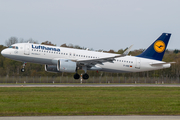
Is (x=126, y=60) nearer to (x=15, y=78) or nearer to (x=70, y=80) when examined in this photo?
(x=70, y=80)

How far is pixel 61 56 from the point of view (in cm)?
3975

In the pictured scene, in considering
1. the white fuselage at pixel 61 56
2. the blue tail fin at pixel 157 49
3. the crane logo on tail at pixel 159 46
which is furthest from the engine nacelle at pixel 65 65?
the crane logo on tail at pixel 159 46

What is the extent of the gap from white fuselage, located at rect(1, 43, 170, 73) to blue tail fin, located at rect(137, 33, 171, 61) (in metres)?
0.81

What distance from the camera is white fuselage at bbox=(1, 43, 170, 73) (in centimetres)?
3859

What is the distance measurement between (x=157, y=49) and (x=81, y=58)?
12405mm

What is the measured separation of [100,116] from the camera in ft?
45.6

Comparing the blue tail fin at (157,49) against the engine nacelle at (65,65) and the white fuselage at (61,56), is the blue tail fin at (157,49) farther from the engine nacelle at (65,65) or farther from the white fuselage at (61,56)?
the engine nacelle at (65,65)

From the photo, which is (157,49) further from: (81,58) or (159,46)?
(81,58)

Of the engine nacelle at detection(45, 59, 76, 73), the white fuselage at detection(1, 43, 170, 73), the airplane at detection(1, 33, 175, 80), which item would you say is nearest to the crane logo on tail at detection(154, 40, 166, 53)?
the airplane at detection(1, 33, 175, 80)

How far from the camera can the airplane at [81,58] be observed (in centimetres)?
3862

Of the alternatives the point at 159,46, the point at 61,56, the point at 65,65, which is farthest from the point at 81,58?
the point at 159,46

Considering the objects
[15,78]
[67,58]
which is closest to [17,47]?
[67,58]

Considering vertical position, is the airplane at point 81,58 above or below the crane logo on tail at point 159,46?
below

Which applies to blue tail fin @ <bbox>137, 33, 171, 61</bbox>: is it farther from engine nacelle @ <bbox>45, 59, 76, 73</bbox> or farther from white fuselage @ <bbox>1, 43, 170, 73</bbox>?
engine nacelle @ <bbox>45, 59, 76, 73</bbox>
